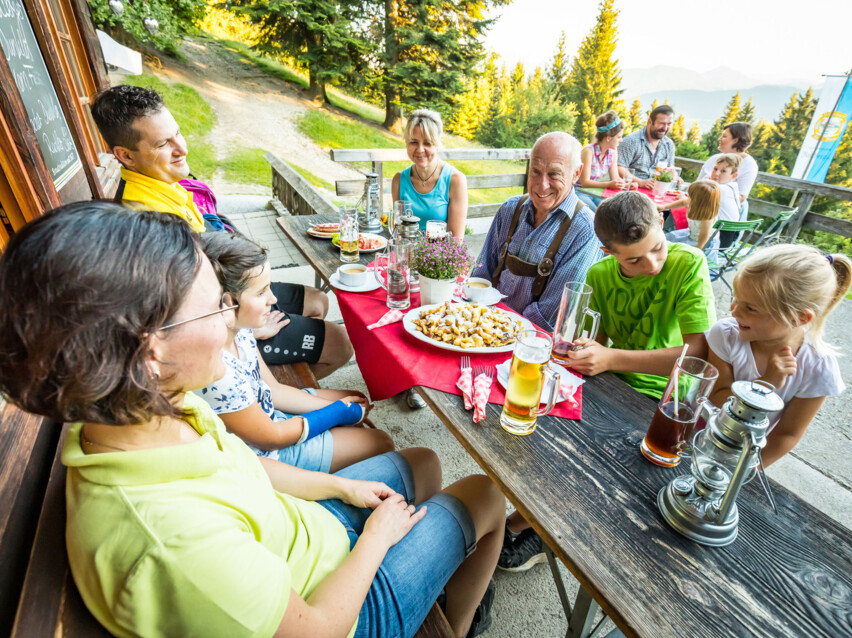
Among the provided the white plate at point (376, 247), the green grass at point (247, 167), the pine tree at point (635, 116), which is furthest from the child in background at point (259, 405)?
the pine tree at point (635, 116)

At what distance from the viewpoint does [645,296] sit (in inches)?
68.8

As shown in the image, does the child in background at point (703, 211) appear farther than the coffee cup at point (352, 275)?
Yes

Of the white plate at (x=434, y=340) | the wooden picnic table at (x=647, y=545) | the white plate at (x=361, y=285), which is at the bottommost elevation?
the wooden picnic table at (x=647, y=545)

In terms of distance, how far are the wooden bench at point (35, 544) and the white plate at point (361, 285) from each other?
3.79ft

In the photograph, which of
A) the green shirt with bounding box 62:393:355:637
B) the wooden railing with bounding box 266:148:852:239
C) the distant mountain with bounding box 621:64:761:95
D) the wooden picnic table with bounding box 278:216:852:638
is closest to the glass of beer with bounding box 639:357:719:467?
the wooden picnic table with bounding box 278:216:852:638

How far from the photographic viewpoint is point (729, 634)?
0.70m

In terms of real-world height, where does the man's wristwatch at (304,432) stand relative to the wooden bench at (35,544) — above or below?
below

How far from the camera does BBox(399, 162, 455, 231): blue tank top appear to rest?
10.8 feet

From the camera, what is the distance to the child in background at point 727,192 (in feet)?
13.3

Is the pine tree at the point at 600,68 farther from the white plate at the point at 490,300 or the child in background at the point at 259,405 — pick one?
the child in background at the point at 259,405

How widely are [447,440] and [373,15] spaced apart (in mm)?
16578

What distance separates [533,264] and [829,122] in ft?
30.6

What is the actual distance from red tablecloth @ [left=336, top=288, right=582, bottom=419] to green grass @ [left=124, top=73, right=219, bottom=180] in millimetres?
11445

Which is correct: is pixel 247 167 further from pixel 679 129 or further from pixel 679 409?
pixel 679 129
